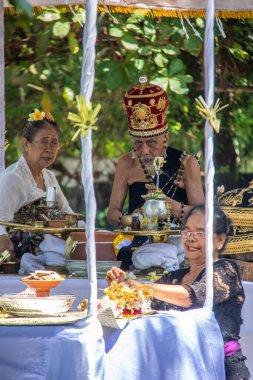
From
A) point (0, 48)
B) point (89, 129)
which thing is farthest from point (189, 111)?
point (89, 129)

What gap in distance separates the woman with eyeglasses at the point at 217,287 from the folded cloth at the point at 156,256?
675 mm

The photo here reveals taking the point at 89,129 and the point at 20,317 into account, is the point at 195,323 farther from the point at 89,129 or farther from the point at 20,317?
the point at 89,129

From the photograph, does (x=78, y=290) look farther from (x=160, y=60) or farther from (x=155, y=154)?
(x=160, y=60)

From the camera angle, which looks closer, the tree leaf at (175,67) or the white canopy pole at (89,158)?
the white canopy pole at (89,158)

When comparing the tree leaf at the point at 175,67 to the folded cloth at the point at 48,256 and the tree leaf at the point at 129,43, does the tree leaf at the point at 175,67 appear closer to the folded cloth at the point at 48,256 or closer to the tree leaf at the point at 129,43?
the tree leaf at the point at 129,43

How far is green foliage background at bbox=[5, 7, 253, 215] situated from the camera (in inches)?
311

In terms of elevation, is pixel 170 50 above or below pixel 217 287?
above

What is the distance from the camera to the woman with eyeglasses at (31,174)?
17.2 feet

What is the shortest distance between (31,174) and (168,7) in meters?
1.67

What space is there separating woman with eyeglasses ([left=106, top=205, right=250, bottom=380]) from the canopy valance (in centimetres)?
233

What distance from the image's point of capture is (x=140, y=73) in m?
7.95

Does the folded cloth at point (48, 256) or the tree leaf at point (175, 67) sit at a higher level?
the tree leaf at point (175, 67)

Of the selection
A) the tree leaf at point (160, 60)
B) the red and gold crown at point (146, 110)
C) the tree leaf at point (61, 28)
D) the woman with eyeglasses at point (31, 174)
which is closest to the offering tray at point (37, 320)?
→ the woman with eyeglasses at point (31, 174)

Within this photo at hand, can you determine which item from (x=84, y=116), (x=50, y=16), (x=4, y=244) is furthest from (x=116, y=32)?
(x=84, y=116)
